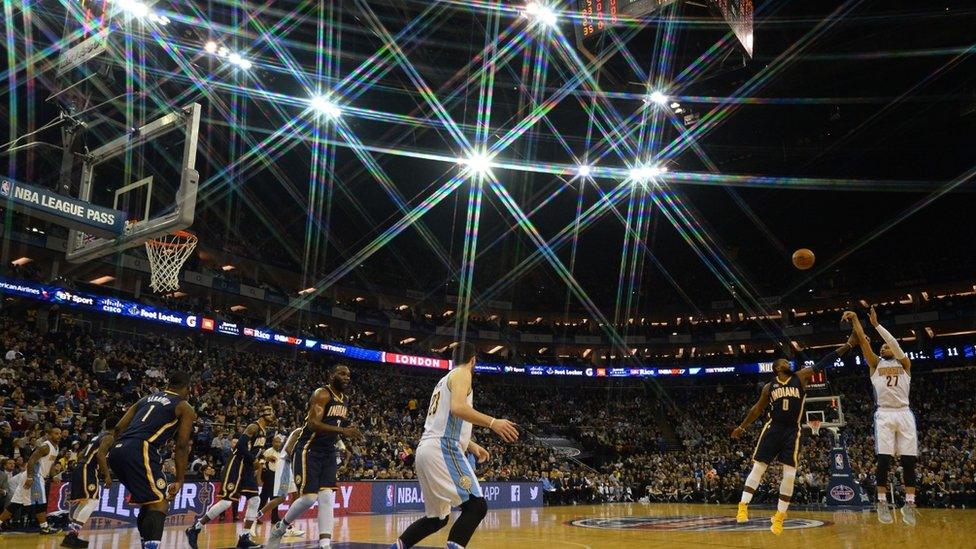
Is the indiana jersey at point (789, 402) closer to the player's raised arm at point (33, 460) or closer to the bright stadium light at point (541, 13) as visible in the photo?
the bright stadium light at point (541, 13)

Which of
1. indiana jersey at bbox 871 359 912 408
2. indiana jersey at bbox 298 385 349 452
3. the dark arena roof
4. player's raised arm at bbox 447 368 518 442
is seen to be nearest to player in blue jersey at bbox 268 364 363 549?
indiana jersey at bbox 298 385 349 452

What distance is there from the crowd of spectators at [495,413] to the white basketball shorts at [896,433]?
46.6 ft

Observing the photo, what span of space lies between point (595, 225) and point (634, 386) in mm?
13161

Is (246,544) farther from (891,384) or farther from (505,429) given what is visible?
(891,384)

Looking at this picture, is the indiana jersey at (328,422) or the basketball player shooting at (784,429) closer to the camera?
the indiana jersey at (328,422)

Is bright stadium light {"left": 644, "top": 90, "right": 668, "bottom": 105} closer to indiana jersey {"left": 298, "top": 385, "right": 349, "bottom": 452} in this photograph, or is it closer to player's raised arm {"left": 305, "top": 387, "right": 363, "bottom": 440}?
indiana jersey {"left": 298, "top": 385, "right": 349, "bottom": 452}

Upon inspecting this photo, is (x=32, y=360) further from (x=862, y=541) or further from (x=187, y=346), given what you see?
(x=862, y=541)

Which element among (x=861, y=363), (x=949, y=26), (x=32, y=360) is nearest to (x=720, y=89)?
(x=949, y=26)

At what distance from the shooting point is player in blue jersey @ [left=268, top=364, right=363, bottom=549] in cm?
738

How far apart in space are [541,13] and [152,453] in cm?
1364

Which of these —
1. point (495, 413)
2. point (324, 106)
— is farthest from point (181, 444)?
point (495, 413)

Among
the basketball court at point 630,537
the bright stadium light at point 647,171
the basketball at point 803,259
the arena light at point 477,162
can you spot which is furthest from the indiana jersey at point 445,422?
the bright stadium light at point 647,171

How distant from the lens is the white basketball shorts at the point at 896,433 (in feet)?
28.0

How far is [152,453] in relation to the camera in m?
5.74
